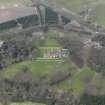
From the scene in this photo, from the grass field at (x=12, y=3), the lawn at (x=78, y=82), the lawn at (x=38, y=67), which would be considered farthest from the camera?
the grass field at (x=12, y=3)

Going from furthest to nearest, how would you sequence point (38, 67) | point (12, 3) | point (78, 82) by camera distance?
point (12, 3) < point (38, 67) < point (78, 82)

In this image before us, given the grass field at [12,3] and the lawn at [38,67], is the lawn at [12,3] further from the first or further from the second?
the lawn at [38,67]

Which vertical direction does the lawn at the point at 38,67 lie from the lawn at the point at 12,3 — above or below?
below

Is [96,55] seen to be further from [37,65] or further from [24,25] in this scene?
[24,25]

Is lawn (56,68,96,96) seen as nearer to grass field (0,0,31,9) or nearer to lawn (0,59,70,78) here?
lawn (0,59,70,78)

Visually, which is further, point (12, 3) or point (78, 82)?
point (12, 3)

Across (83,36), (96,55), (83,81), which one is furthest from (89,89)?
(83,36)

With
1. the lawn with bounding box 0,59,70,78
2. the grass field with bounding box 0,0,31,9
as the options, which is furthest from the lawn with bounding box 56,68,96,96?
the grass field with bounding box 0,0,31,9

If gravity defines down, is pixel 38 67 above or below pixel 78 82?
above

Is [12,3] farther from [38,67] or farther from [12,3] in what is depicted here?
[38,67]

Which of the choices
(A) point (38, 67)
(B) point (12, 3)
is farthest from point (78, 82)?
(B) point (12, 3)

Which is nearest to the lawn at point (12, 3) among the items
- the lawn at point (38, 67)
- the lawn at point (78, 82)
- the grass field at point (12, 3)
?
the grass field at point (12, 3)
